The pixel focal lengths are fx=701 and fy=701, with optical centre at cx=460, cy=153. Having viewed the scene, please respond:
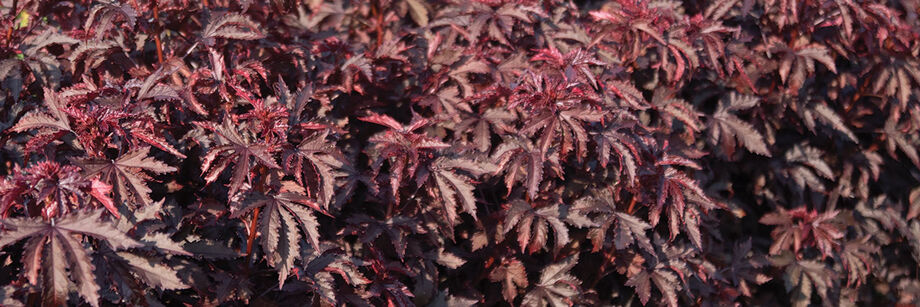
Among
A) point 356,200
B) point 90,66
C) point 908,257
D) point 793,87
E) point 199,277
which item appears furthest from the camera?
point 908,257

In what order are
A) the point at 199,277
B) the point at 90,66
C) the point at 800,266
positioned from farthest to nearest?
the point at 800,266
the point at 90,66
the point at 199,277

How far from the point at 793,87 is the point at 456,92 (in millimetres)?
1719

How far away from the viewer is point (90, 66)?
2.73 metres

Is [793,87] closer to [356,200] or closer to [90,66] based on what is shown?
[356,200]

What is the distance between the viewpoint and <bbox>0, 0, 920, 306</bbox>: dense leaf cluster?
213 cm

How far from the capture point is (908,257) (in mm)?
4387

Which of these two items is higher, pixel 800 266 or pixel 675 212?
pixel 675 212

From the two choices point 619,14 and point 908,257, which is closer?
point 619,14

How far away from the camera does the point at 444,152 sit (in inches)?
102

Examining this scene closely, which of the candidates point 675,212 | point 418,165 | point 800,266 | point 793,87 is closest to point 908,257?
point 800,266

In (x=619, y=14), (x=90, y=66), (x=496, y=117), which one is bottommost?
(x=496, y=117)

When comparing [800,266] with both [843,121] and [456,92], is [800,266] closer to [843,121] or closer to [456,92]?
[843,121]

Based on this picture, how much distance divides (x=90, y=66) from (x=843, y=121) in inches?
145

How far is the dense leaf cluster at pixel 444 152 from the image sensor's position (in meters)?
2.13
